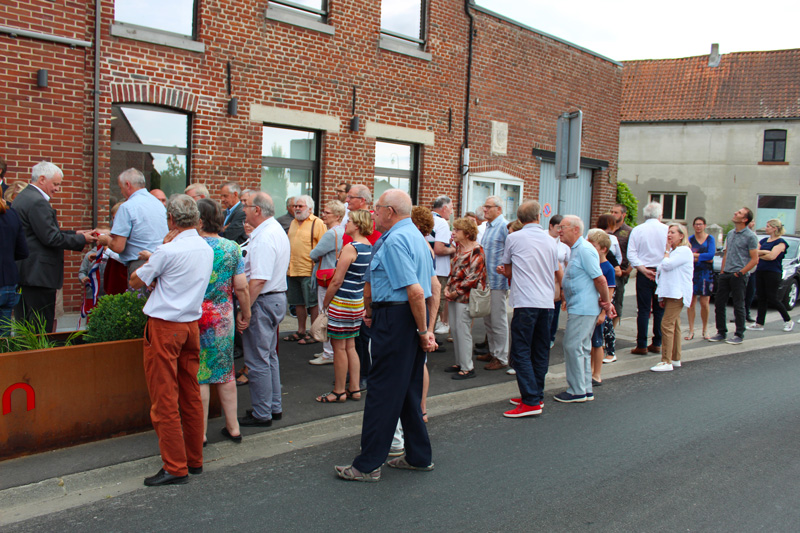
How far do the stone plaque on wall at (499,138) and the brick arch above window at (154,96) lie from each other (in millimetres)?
7031

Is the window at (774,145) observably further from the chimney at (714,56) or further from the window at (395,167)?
the window at (395,167)

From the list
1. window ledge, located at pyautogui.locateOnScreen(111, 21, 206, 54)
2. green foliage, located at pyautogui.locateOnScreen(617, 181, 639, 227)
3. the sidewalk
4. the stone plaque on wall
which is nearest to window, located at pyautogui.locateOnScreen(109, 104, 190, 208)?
window ledge, located at pyautogui.locateOnScreen(111, 21, 206, 54)

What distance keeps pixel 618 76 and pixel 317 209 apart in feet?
35.8

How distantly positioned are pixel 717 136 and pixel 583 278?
98.3 feet

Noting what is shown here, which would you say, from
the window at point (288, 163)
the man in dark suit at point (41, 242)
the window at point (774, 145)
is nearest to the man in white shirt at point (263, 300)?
the man in dark suit at point (41, 242)

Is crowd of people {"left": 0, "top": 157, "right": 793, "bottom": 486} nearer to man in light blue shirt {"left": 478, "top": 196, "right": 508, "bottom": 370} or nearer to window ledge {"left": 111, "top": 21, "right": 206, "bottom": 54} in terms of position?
man in light blue shirt {"left": 478, "top": 196, "right": 508, "bottom": 370}

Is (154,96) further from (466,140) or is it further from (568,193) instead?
(568,193)

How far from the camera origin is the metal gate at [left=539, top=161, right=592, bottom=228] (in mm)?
16406

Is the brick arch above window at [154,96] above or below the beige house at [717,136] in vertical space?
below

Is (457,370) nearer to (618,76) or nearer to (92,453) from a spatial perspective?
(92,453)

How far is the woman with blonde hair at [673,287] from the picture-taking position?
8102mm

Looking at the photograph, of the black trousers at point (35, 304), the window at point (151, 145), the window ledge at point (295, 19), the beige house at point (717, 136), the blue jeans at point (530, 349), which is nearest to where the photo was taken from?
the black trousers at point (35, 304)

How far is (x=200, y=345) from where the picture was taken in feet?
15.8

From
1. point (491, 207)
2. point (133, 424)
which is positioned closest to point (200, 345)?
point (133, 424)
